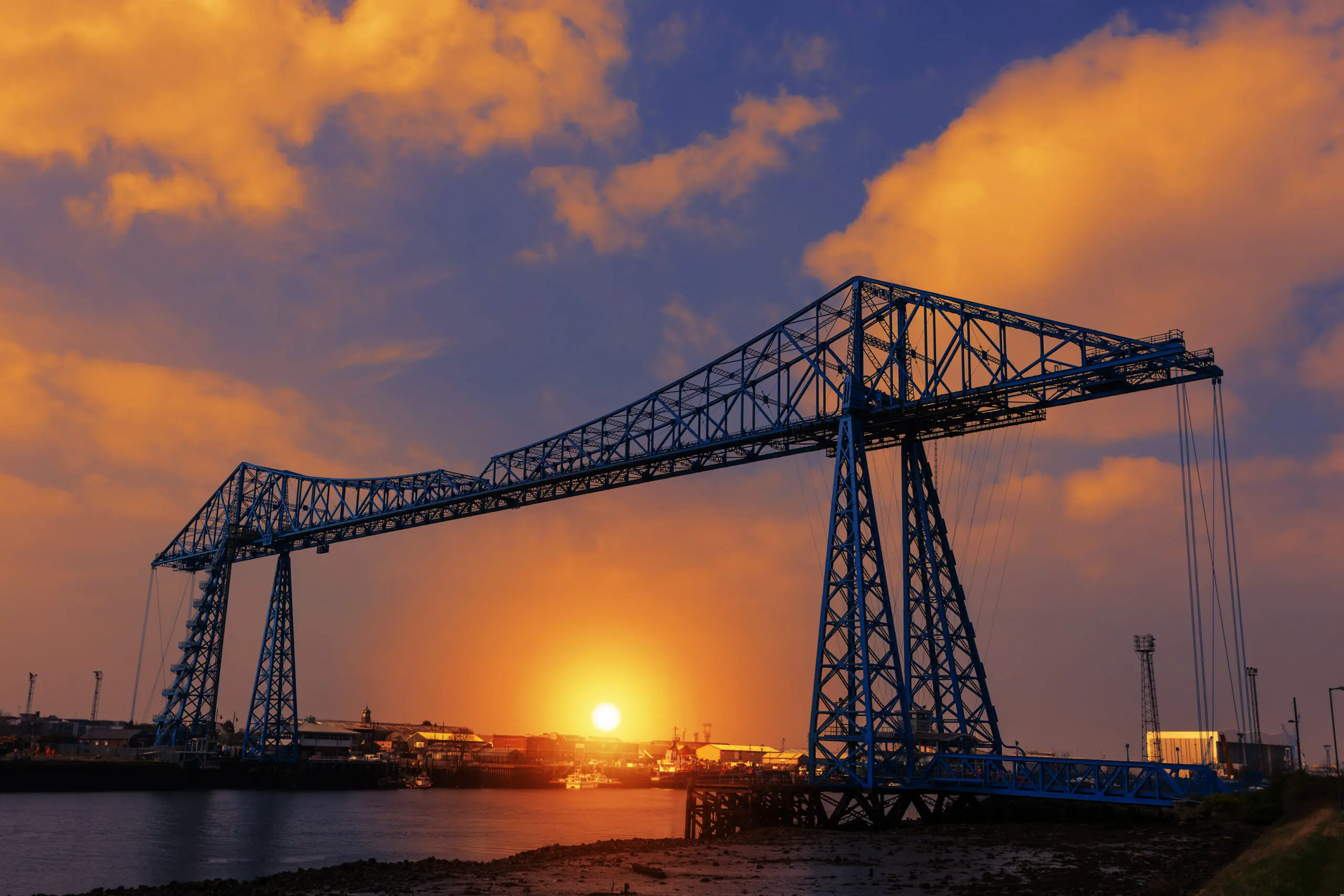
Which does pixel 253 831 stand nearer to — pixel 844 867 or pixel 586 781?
pixel 844 867

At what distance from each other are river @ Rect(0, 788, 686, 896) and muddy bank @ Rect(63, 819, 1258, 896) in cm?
876

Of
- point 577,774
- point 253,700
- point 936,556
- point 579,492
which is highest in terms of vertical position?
point 579,492

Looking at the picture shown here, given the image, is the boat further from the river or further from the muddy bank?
the muddy bank

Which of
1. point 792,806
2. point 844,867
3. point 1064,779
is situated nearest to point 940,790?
point 1064,779

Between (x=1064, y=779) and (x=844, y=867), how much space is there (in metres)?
12.3

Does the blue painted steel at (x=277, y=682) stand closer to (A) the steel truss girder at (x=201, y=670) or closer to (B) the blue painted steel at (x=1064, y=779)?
(A) the steel truss girder at (x=201, y=670)

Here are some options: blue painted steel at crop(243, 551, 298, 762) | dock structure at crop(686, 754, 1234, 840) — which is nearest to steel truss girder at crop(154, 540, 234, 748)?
blue painted steel at crop(243, 551, 298, 762)

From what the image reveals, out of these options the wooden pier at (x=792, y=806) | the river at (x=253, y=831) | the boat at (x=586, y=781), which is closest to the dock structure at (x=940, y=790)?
the wooden pier at (x=792, y=806)

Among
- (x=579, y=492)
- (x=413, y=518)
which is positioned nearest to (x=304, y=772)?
(x=413, y=518)

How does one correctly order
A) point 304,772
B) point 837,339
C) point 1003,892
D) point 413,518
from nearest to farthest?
point 1003,892 → point 837,339 → point 413,518 → point 304,772

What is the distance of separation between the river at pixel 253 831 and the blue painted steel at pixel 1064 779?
21.4 metres

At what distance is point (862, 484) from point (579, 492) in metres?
28.2

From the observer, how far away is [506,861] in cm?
3884

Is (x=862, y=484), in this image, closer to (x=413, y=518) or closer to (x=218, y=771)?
(x=413, y=518)
